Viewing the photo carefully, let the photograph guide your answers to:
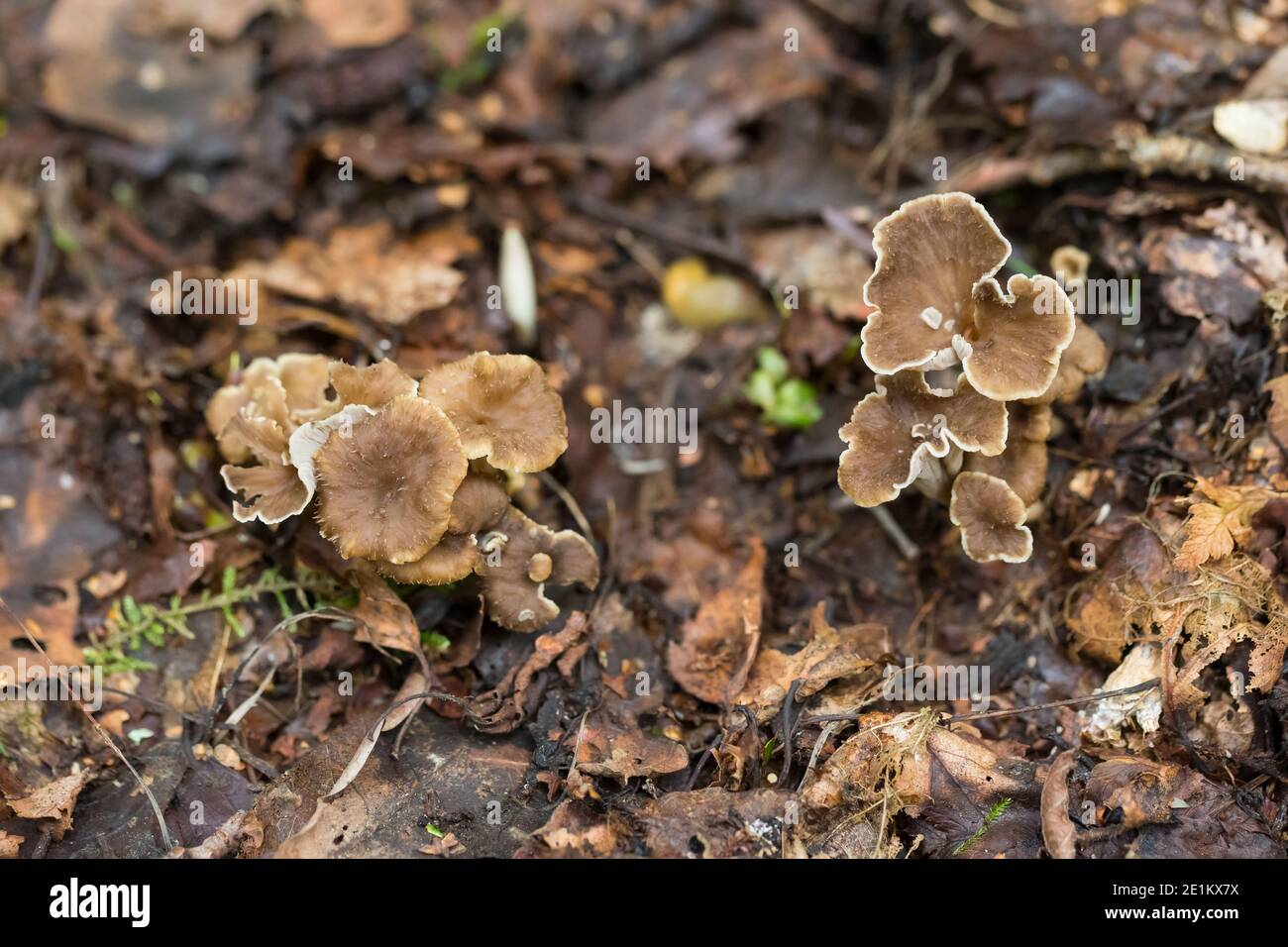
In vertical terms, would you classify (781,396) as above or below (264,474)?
above

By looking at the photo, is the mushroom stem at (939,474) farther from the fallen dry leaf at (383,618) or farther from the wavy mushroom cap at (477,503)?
the fallen dry leaf at (383,618)

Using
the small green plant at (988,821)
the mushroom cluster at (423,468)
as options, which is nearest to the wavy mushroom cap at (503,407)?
the mushroom cluster at (423,468)

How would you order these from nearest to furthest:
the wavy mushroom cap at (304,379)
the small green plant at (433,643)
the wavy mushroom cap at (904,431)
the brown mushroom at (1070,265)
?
the wavy mushroom cap at (904,431), the small green plant at (433,643), the wavy mushroom cap at (304,379), the brown mushroom at (1070,265)

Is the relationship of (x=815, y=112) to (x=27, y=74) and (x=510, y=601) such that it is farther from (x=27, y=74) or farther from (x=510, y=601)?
(x=27, y=74)

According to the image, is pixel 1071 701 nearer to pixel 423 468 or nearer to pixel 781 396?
pixel 781 396

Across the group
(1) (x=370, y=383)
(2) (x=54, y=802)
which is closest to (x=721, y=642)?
(1) (x=370, y=383)

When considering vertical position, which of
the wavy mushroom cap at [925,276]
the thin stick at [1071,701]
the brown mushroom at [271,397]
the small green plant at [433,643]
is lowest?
the thin stick at [1071,701]
